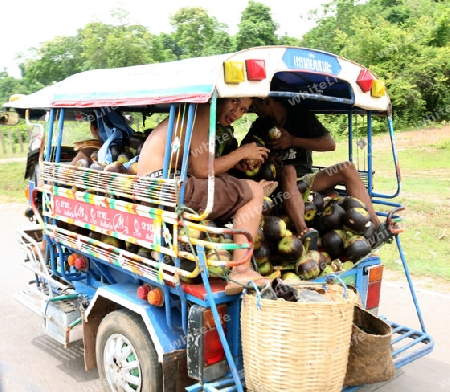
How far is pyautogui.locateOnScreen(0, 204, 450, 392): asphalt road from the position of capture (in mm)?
4086

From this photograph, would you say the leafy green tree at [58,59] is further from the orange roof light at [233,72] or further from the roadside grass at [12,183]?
the orange roof light at [233,72]

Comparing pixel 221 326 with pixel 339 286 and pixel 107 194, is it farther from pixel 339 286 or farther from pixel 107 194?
pixel 107 194

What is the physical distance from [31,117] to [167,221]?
348 cm

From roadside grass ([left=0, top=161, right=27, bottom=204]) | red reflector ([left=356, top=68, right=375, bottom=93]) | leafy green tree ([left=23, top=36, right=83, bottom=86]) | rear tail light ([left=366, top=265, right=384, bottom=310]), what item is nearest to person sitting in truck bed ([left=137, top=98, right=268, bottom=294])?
red reflector ([left=356, top=68, right=375, bottom=93])

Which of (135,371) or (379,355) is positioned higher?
(379,355)

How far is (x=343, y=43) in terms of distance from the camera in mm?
26531

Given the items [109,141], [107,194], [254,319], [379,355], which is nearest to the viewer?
[254,319]

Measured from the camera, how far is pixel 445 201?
10281 mm

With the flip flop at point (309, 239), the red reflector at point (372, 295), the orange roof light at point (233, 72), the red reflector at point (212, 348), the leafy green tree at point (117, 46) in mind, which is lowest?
the red reflector at point (212, 348)

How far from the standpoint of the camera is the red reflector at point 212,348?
3004 mm

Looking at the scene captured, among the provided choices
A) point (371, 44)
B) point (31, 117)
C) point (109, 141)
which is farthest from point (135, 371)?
point (371, 44)

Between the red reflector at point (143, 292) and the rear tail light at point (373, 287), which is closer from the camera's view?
the red reflector at point (143, 292)

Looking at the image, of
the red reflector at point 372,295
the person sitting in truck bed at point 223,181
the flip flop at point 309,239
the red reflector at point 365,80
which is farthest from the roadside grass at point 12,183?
the red reflector at point 365,80

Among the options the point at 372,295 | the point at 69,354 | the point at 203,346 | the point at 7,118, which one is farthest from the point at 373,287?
the point at 7,118
